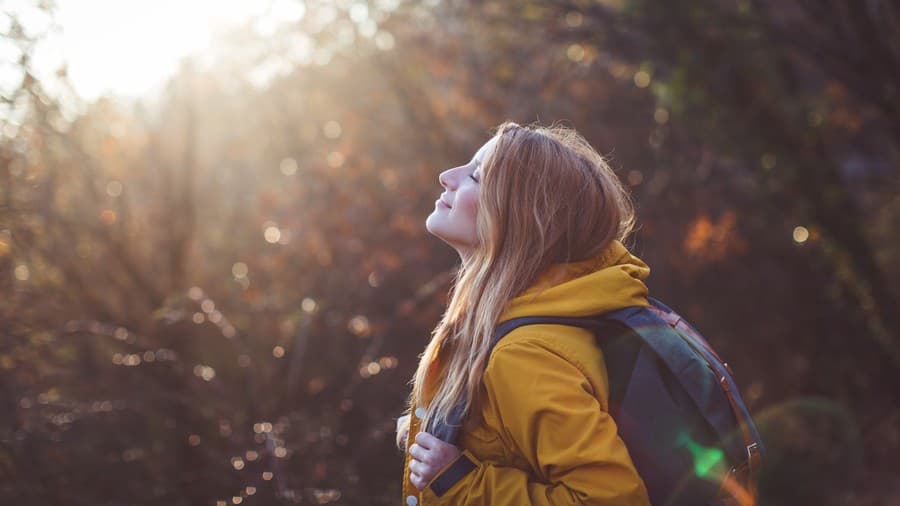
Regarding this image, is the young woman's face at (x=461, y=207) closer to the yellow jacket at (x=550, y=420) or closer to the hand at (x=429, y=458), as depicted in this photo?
the yellow jacket at (x=550, y=420)

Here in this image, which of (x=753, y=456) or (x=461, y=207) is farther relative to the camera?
(x=461, y=207)

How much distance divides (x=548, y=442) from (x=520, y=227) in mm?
575

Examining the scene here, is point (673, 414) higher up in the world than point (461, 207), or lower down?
lower down

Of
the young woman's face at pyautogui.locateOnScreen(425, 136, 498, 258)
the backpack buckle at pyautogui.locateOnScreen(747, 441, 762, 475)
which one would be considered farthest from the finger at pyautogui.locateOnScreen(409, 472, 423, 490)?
the backpack buckle at pyautogui.locateOnScreen(747, 441, 762, 475)

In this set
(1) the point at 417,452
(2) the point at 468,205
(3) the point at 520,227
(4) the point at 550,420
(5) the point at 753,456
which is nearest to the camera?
(4) the point at 550,420

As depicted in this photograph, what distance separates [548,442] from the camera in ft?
5.86

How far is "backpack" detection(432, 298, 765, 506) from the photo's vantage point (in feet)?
5.78

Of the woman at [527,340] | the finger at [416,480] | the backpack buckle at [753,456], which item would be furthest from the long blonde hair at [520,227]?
the backpack buckle at [753,456]

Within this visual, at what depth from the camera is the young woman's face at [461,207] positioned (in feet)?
7.23

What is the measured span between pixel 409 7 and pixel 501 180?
572 centimetres

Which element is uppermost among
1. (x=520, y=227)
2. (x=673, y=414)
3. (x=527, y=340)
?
(x=520, y=227)

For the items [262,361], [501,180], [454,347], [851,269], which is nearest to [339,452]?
[262,361]

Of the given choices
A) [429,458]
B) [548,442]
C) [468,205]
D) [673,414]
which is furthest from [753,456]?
[468,205]

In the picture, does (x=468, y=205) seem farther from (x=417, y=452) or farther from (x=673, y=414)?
(x=673, y=414)
